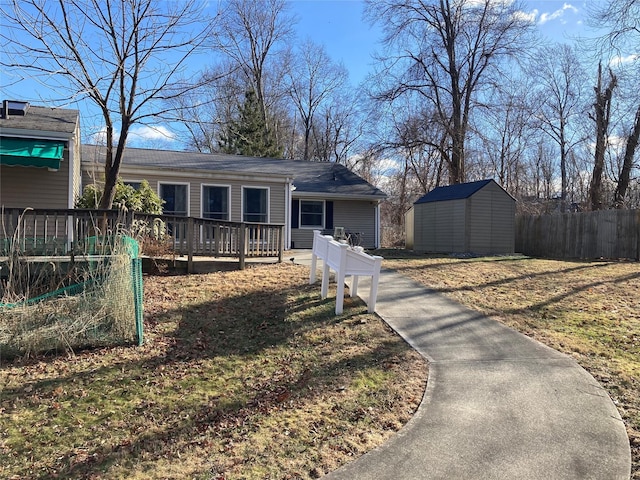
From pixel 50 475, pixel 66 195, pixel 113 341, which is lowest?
pixel 50 475

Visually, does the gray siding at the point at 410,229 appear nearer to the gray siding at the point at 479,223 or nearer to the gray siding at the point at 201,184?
the gray siding at the point at 479,223

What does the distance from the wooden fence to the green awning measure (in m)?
18.0

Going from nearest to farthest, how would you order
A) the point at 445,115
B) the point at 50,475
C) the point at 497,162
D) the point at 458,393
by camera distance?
the point at 50,475
the point at 458,393
the point at 445,115
the point at 497,162

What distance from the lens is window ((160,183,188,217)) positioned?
613 inches

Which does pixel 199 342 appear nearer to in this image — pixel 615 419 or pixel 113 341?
pixel 113 341

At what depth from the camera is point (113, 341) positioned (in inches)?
206

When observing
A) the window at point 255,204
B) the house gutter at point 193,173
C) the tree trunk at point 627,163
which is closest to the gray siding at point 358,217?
the window at point 255,204

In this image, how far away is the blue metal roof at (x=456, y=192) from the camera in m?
16.8

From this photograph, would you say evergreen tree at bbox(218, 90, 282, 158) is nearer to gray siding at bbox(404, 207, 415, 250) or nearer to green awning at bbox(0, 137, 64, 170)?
gray siding at bbox(404, 207, 415, 250)

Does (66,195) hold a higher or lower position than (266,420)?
higher

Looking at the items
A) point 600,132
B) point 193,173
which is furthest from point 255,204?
point 600,132

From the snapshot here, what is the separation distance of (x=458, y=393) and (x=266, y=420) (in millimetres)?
1747

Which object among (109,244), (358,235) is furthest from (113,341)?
(358,235)

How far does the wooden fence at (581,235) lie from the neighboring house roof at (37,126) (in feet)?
58.5
